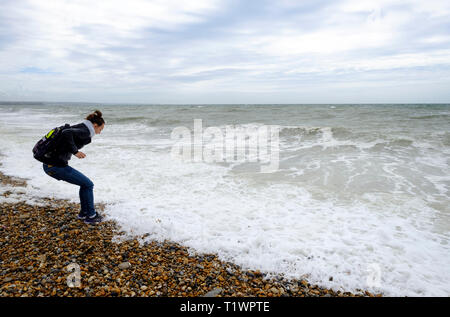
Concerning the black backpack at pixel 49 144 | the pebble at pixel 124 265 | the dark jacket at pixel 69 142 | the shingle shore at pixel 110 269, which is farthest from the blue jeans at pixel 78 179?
the pebble at pixel 124 265

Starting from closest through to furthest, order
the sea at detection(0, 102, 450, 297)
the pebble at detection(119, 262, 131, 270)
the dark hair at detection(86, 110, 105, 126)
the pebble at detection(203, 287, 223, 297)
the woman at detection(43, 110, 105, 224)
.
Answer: the pebble at detection(203, 287, 223, 297) → the pebble at detection(119, 262, 131, 270) → the sea at detection(0, 102, 450, 297) → the woman at detection(43, 110, 105, 224) → the dark hair at detection(86, 110, 105, 126)

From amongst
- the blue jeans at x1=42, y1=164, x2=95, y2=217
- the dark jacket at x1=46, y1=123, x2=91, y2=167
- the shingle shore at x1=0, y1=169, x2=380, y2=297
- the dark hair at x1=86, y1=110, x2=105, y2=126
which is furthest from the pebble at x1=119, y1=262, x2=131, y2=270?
the dark hair at x1=86, y1=110, x2=105, y2=126

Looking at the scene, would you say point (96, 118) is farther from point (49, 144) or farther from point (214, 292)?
point (214, 292)

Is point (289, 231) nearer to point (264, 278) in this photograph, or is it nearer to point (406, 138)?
point (264, 278)

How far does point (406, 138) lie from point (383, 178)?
30.5 feet

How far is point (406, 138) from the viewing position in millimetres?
15648

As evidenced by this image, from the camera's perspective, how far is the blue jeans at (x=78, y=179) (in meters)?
4.46

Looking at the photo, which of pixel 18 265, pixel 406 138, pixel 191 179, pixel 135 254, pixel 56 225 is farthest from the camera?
pixel 406 138

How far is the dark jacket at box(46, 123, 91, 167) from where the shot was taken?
4.16 meters

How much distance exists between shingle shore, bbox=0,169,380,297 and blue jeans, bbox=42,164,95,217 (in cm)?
40

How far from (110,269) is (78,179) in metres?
1.82

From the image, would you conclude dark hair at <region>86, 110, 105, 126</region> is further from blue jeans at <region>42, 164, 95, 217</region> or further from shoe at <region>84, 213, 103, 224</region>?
shoe at <region>84, 213, 103, 224</region>

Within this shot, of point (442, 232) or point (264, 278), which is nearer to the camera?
point (264, 278)
